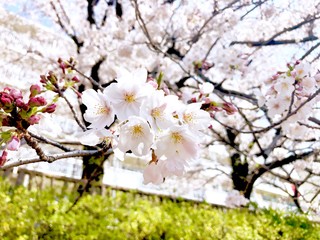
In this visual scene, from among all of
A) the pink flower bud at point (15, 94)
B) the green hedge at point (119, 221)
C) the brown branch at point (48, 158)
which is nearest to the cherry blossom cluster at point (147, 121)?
the brown branch at point (48, 158)

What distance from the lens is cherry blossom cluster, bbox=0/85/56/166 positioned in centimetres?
119

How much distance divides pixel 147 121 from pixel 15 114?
19.0 inches

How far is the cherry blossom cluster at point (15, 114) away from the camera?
119cm

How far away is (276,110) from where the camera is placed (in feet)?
8.71

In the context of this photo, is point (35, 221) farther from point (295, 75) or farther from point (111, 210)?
point (295, 75)

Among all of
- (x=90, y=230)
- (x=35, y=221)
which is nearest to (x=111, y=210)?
(x=90, y=230)

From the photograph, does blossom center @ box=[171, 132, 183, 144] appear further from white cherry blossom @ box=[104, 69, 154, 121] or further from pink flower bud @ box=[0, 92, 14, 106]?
pink flower bud @ box=[0, 92, 14, 106]

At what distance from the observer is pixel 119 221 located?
3617mm

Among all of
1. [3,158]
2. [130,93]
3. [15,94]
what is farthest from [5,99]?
[130,93]

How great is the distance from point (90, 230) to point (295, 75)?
88.5 inches

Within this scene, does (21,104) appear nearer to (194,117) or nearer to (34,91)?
(34,91)

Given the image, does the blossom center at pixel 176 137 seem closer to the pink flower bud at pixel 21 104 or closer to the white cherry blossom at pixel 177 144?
the white cherry blossom at pixel 177 144

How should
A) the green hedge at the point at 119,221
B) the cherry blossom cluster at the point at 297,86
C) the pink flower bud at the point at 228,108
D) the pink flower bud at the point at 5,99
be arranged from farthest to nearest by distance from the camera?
the green hedge at the point at 119,221
the cherry blossom cluster at the point at 297,86
the pink flower bud at the point at 228,108
the pink flower bud at the point at 5,99

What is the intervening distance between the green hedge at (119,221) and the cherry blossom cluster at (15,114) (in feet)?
6.09
